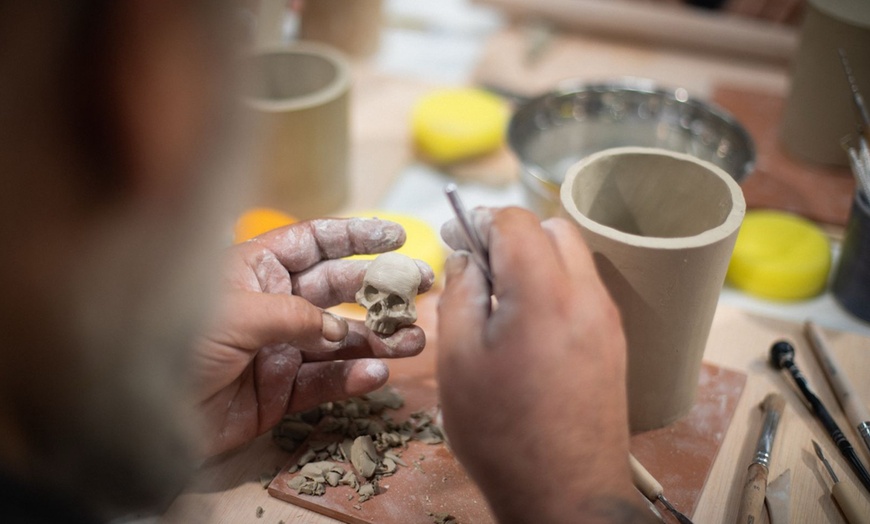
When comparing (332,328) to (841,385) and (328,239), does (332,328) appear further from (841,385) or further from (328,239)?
(841,385)

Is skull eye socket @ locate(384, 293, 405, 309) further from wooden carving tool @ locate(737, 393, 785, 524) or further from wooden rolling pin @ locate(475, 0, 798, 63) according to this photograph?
wooden rolling pin @ locate(475, 0, 798, 63)

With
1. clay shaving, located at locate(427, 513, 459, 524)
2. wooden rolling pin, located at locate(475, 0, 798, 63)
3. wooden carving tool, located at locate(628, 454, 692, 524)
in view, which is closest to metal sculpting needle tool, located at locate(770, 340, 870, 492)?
wooden carving tool, located at locate(628, 454, 692, 524)

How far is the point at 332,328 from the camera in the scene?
0.96m

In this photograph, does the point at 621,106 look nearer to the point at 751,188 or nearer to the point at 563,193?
the point at 751,188

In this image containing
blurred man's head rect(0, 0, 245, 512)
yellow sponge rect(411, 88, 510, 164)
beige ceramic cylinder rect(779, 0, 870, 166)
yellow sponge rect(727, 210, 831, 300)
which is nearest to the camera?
blurred man's head rect(0, 0, 245, 512)

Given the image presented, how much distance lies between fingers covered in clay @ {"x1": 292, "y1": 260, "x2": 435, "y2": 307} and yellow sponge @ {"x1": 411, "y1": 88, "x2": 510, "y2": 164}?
2.25 ft

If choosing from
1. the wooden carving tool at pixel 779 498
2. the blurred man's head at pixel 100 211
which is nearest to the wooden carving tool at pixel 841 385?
the wooden carving tool at pixel 779 498

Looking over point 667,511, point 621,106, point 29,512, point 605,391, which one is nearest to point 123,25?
point 29,512

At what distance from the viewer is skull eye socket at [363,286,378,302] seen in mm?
1035

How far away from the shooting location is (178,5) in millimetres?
476

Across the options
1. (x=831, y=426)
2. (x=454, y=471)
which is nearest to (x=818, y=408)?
(x=831, y=426)

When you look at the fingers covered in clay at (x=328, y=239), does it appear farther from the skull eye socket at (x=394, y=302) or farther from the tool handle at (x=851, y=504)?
the tool handle at (x=851, y=504)

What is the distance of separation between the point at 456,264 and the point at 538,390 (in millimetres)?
188

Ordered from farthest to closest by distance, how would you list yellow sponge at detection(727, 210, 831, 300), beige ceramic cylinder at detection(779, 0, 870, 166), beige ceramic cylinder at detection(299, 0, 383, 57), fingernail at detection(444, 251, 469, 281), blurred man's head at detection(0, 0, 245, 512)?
1. beige ceramic cylinder at detection(299, 0, 383, 57)
2. beige ceramic cylinder at detection(779, 0, 870, 166)
3. yellow sponge at detection(727, 210, 831, 300)
4. fingernail at detection(444, 251, 469, 281)
5. blurred man's head at detection(0, 0, 245, 512)
